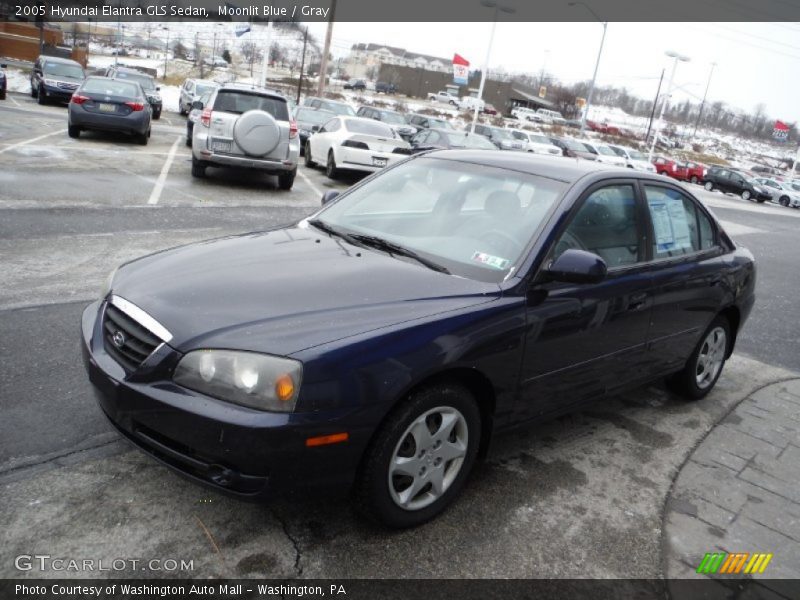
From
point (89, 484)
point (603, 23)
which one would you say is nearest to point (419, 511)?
point (89, 484)

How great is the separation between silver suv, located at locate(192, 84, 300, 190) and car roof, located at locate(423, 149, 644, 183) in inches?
321

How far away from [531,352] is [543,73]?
125m

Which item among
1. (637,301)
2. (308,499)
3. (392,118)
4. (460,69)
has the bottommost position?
(308,499)

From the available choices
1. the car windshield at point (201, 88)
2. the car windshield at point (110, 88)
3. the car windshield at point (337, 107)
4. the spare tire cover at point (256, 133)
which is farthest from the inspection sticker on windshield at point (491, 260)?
the car windshield at point (201, 88)

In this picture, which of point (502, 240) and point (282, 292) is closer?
point (282, 292)

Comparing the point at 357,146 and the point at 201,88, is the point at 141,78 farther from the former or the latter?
the point at 357,146

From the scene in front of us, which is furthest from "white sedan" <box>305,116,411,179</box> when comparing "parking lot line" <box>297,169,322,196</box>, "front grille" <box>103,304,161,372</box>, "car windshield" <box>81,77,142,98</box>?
"front grille" <box>103,304,161,372</box>

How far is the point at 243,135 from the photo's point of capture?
38.8 feet

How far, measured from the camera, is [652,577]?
2.97 meters

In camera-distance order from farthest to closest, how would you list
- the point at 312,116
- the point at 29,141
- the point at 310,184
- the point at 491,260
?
the point at 312,116
the point at 310,184
the point at 29,141
the point at 491,260

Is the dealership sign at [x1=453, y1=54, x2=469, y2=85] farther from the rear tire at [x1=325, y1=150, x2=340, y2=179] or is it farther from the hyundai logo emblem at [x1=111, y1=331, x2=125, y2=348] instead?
the hyundai logo emblem at [x1=111, y1=331, x2=125, y2=348]

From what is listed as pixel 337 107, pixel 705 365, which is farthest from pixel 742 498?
pixel 337 107

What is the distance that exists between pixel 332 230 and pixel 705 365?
3.04m

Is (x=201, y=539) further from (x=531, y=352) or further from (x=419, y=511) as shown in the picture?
(x=531, y=352)
